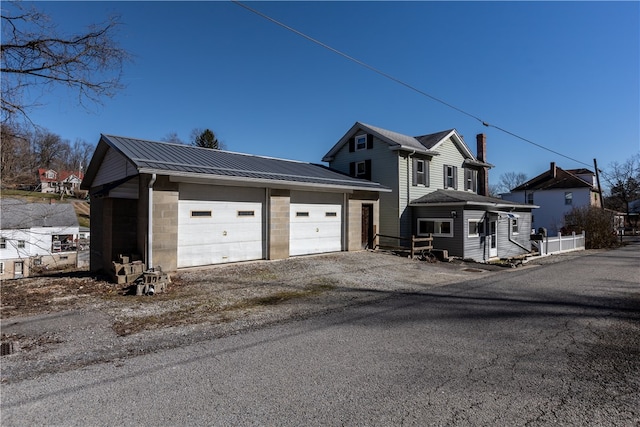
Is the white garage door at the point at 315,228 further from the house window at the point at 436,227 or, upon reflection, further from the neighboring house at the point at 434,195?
the house window at the point at 436,227

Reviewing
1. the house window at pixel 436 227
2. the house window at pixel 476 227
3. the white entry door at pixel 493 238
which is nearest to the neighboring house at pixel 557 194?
the white entry door at pixel 493 238

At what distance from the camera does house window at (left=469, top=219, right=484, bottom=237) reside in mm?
17769

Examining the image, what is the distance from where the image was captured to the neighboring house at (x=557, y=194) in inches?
1436

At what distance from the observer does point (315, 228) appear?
1491 cm

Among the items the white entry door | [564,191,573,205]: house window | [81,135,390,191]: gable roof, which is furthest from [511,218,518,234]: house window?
[564,191,573,205]: house window

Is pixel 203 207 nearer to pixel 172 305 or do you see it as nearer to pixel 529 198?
pixel 172 305

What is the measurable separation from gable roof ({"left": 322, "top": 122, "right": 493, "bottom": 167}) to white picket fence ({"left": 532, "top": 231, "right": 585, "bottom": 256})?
645 cm

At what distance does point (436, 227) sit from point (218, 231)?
11.8 metres

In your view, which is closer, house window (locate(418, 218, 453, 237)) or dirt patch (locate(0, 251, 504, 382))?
dirt patch (locate(0, 251, 504, 382))

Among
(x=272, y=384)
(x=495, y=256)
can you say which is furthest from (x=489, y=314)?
(x=495, y=256)

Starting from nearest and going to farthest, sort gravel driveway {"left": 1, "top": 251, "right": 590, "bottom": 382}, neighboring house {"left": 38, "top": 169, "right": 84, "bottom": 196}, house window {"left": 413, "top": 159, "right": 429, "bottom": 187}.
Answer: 1. gravel driveway {"left": 1, "top": 251, "right": 590, "bottom": 382}
2. neighboring house {"left": 38, "top": 169, "right": 84, "bottom": 196}
3. house window {"left": 413, "top": 159, "right": 429, "bottom": 187}

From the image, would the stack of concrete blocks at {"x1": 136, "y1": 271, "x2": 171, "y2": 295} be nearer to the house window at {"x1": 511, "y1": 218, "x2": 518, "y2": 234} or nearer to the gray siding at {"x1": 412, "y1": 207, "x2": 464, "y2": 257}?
the gray siding at {"x1": 412, "y1": 207, "x2": 464, "y2": 257}

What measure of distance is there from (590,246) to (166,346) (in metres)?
29.0

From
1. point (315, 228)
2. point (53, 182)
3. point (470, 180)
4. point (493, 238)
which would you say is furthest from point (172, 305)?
point (470, 180)
